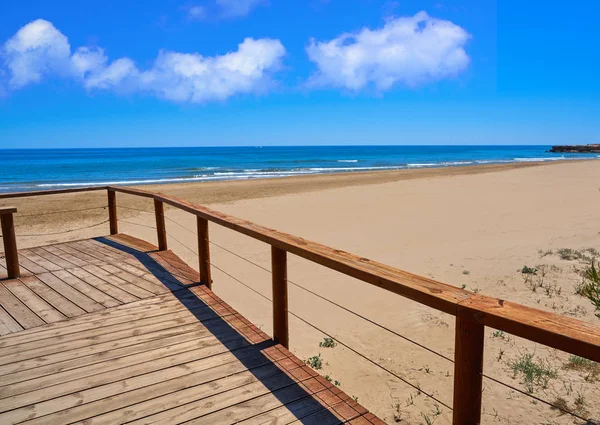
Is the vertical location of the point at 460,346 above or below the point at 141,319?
above

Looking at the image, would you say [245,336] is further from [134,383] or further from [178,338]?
[134,383]

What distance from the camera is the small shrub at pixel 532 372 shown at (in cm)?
403

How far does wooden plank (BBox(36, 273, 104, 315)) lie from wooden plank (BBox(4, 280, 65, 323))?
0.70 ft

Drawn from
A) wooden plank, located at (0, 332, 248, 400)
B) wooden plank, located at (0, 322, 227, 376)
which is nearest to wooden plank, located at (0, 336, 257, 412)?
wooden plank, located at (0, 332, 248, 400)

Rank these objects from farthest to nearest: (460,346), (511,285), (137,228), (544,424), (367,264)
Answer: (137,228), (511,285), (544,424), (367,264), (460,346)

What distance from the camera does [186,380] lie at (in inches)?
115

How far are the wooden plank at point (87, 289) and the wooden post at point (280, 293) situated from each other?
6.05 feet

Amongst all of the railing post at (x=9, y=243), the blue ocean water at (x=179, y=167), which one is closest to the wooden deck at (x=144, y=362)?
the railing post at (x=9, y=243)

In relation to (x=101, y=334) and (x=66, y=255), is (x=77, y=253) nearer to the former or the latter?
(x=66, y=255)

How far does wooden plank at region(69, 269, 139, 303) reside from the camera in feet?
14.8

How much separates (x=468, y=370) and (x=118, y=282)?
4.21 meters

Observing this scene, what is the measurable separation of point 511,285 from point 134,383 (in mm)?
5749

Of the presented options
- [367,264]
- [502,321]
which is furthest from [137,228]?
[502,321]

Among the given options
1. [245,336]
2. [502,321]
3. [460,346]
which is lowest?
[245,336]
